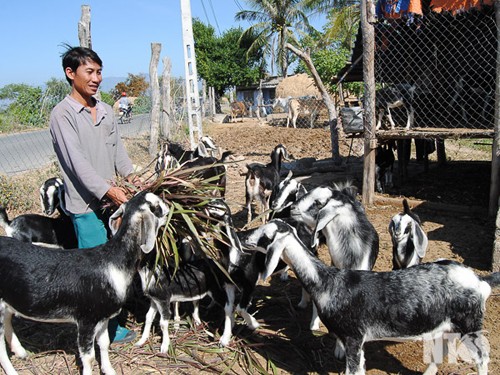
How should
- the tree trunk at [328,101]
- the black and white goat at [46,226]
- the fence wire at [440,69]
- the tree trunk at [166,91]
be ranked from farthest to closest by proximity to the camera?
the tree trunk at [166,91]
the tree trunk at [328,101]
the fence wire at [440,69]
the black and white goat at [46,226]

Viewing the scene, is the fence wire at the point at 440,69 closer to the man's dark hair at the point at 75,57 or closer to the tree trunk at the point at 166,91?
the man's dark hair at the point at 75,57

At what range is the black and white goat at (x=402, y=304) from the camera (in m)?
2.85

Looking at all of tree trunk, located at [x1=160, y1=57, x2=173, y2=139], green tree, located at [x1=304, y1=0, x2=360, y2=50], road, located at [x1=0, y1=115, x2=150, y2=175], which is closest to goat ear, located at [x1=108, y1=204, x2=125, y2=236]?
road, located at [x1=0, y1=115, x2=150, y2=175]

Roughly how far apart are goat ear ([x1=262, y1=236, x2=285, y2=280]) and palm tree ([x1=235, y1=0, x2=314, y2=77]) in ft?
97.9

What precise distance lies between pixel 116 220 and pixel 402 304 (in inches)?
83.4

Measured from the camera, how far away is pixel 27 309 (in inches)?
118

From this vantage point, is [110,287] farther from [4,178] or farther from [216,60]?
[216,60]

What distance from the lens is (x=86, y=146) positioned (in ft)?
10.9

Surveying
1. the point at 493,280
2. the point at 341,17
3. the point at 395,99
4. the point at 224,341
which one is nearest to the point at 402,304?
the point at 493,280

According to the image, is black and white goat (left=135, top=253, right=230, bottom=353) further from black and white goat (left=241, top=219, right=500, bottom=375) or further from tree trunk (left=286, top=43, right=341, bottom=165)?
tree trunk (left=286, top=43, right=341, bottom=165)

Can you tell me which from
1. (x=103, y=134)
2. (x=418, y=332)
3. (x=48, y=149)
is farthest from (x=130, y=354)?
(x=48, y=149)

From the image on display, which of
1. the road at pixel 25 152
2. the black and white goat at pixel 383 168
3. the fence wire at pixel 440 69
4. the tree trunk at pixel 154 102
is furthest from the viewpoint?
the tree trunk at pixel 154 102

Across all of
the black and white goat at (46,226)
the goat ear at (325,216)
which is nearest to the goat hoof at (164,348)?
the goat ear at (325,216)

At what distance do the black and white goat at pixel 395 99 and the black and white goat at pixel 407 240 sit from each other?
3.57 meters
